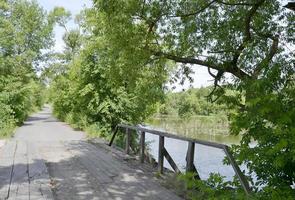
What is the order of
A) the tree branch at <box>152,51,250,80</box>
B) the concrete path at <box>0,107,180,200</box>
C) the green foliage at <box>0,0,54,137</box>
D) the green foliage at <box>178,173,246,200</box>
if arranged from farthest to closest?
the green foliage at <box>0,0,54,137</box>, the tree branch at <box>152,51,250,80</box>, the concrete path at <box>0,107,180,200</box>, the green foliage at <box>178,173,246,200</box>

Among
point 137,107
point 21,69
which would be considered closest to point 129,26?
point 137,107

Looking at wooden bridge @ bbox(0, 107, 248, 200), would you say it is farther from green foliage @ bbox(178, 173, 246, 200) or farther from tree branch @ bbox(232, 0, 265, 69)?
tree branch @ bbox(232, 0, 265, 69)

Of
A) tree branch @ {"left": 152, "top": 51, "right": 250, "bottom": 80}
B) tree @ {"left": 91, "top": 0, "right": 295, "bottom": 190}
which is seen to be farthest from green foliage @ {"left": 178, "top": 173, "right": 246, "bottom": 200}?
tree branch @ {"left": 152, "top": 51, "right": 250, "bottom": 80}

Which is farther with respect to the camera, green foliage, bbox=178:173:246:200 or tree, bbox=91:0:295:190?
tree, bbox=91:0:295:190

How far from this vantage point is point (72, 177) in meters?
7.51

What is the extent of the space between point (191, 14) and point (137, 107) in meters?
8.21

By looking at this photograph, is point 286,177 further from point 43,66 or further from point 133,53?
point 43,66

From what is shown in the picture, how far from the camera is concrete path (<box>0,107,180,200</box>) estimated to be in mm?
6117

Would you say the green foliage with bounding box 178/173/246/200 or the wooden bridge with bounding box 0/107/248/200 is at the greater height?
the green foliage with bounding box 178/173/246/200

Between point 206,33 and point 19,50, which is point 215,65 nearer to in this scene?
point 206,33

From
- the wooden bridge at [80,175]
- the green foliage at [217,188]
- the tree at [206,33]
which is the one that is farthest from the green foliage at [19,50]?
the green foliage at [217,188]

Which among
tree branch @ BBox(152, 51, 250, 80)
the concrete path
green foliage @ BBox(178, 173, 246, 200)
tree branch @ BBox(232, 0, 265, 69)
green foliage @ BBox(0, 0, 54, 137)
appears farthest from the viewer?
green foliage @ BBox(0, 0, 54, 137)

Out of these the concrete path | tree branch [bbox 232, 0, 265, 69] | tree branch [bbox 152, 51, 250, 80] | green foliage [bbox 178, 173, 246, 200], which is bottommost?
the concrete path

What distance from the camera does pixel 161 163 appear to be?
7.76 metres
